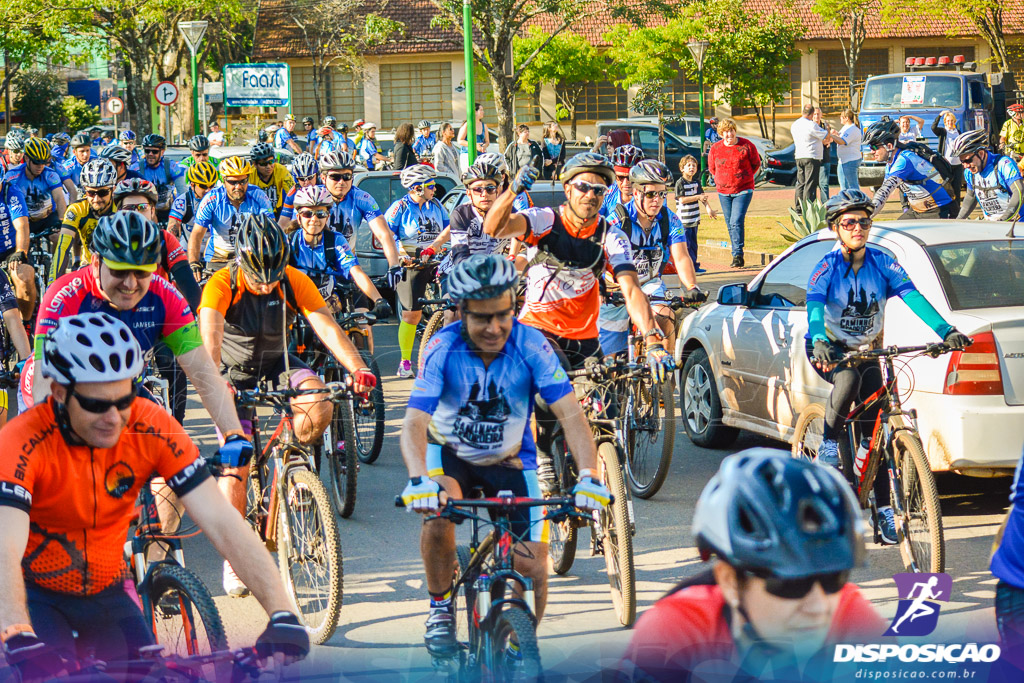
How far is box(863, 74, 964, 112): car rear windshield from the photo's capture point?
2811cm

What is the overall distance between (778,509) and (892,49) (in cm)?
4897

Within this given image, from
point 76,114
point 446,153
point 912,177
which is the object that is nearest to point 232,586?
point 912,177

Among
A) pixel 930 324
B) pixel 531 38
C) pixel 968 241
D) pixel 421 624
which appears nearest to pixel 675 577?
pixel 421 624

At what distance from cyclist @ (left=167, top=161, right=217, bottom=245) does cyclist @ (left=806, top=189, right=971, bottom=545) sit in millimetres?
5734

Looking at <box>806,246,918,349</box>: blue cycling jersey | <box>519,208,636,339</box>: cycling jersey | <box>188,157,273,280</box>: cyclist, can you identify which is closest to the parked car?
<box>188,157,273,280</box>: cyclist

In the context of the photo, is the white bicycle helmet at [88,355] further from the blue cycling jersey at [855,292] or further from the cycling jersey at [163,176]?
the cycling jersey at [163,176]

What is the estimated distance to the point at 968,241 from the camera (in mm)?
6945

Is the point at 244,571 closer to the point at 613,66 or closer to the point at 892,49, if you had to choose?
the point at 613,66

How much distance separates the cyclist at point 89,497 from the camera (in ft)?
11.7

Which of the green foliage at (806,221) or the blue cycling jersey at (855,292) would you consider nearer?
the blue cycling jersey at (855,292)

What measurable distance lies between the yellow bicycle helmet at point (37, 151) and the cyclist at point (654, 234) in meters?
6.67

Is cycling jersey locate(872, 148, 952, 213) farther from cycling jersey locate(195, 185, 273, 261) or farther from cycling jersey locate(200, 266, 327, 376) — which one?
cycling jersey locate(200, 266, 327, 376)

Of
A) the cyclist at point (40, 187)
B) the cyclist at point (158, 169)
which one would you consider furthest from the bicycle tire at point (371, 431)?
the cyclist at point (158, 169)

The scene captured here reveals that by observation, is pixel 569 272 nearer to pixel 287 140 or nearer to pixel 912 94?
pixel 287 140
